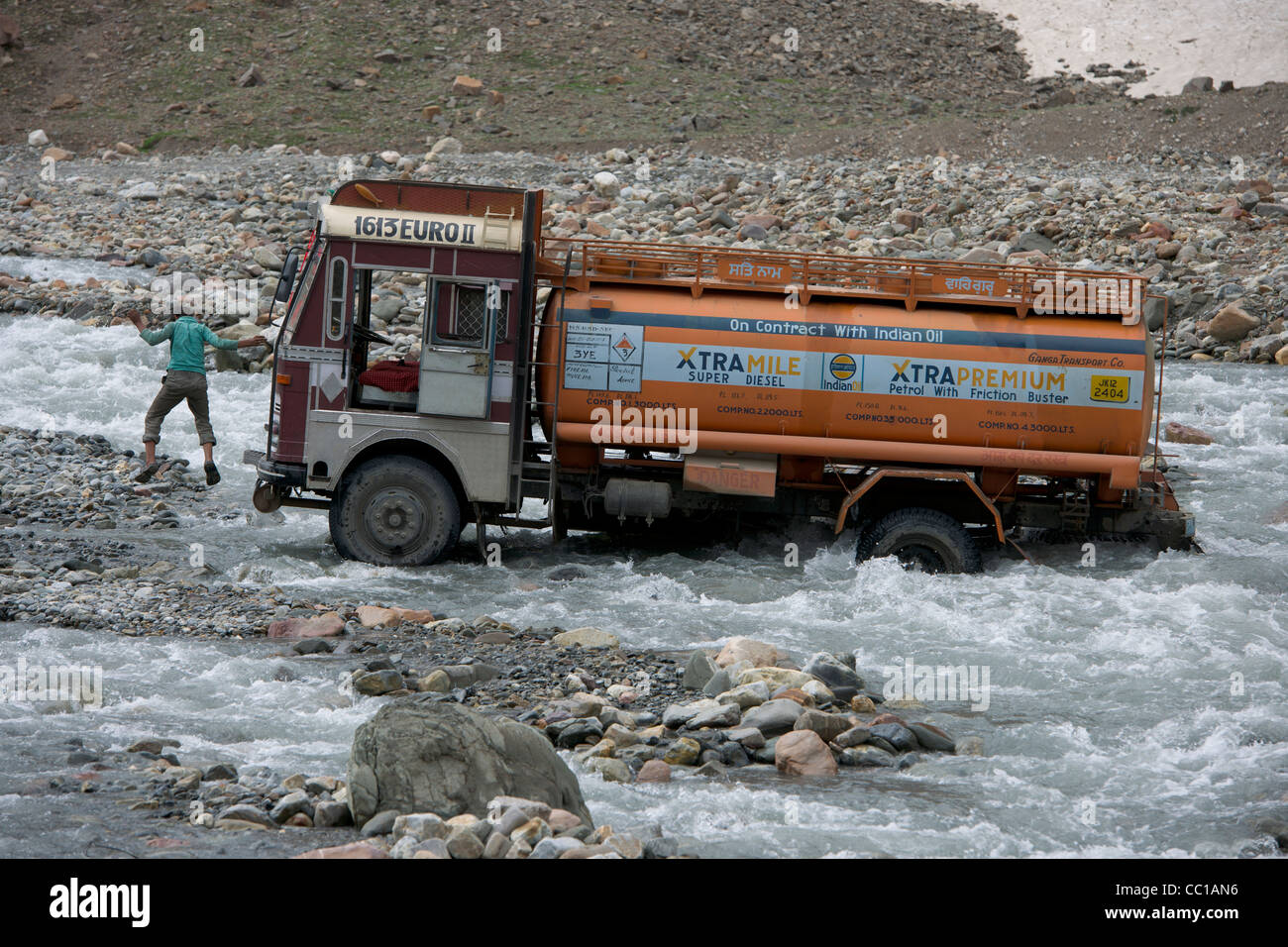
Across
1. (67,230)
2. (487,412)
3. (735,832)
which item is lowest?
(735,832)

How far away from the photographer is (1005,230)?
26.4 meters

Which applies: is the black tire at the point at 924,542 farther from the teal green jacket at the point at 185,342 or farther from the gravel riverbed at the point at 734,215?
the gravel riverbed at the point at 734,215

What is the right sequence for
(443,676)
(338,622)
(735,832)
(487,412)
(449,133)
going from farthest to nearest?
(449,133) → (487,412) → (338,622) → (443,676) → (735,832)

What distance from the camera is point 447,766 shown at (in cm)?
652

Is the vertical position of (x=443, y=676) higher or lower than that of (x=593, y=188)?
lower

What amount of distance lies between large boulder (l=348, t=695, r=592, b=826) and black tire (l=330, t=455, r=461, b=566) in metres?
5.47

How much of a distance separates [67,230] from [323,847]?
25.2 metres

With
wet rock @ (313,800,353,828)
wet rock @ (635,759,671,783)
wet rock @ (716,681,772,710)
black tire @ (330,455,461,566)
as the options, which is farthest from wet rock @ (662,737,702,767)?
black tire @ (330,455,461,566)

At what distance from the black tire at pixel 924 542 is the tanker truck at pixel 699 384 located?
0.02 m

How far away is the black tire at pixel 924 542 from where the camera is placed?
12211 millimetres

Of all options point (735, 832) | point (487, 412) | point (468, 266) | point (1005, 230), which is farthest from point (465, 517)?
point (1005, 230)

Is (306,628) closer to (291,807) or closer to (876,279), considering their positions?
(291,807)

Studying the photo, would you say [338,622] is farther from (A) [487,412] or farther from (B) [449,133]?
(B) [449,133]
